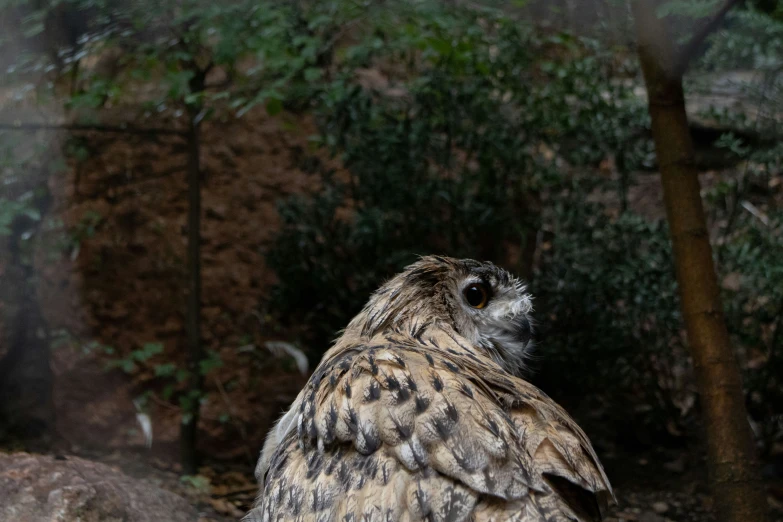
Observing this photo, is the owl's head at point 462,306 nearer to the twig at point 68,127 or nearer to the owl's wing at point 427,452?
the owl's wing at point 427,452

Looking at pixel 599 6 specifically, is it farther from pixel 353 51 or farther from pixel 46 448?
pixel 46 448

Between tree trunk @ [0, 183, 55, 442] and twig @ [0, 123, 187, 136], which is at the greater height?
twig @ [0, 123, 187, 136]

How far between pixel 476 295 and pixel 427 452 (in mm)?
1016

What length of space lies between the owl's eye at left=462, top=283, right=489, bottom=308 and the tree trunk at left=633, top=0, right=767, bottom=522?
708mm

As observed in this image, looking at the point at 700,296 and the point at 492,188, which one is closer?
the point at 700,296

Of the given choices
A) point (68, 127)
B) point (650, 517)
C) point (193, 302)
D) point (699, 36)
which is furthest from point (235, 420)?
point (699, 36)

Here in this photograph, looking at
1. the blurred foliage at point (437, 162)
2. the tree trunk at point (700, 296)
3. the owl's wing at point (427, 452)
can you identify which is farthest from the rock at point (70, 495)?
the tree trunk at point (700, 296)

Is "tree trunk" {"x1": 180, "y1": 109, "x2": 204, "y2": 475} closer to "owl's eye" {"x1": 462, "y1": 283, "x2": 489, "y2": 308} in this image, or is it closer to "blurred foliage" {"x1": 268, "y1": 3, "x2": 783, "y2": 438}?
"blurred foliage" {"x1": 268, "y1": 3, "x2": 783, "y2": 438}

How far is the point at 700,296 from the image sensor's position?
2881mm

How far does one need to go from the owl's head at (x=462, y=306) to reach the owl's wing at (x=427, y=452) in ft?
1.13

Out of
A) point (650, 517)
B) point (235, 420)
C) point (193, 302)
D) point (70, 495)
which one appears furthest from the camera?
point (235, 420)

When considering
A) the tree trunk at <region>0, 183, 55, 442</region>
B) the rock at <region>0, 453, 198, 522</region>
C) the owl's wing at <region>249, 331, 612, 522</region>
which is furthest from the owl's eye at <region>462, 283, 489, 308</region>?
the tree trunk at <region>0, 183, 55, 442</region>

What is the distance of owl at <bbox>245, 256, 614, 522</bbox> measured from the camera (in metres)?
1.95

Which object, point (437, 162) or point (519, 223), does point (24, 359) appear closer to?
point (437, 162)
